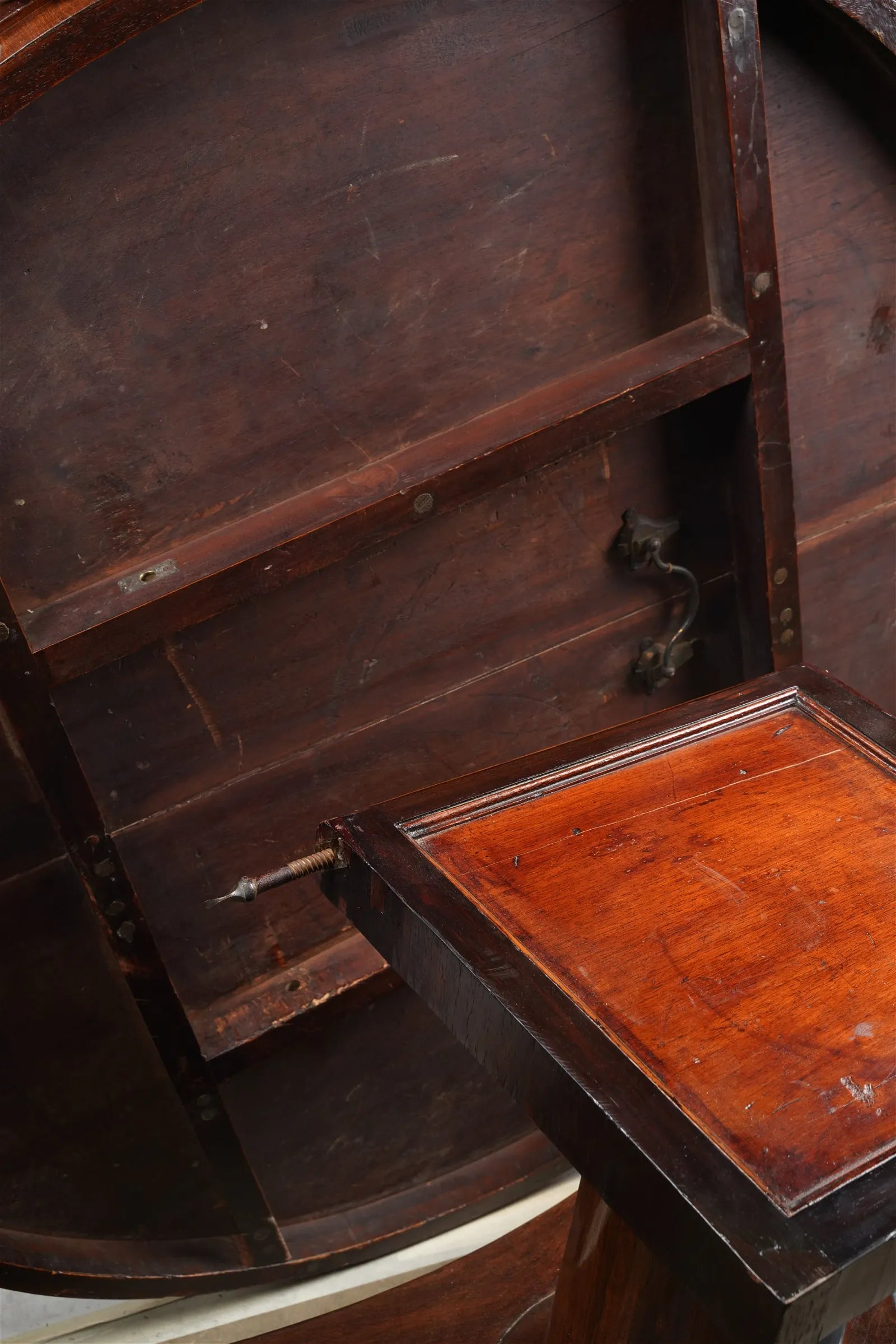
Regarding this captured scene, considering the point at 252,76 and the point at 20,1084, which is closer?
the point at 252,76

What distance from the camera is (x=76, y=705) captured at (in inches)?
57.1

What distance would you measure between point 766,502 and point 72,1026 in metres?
1.10

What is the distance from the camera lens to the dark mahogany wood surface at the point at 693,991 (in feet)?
2.75

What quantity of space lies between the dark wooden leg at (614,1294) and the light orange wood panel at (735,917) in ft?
0.69

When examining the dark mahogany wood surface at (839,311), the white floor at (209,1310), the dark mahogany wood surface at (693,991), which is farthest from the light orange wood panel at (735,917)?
the white floor at (209,1310)

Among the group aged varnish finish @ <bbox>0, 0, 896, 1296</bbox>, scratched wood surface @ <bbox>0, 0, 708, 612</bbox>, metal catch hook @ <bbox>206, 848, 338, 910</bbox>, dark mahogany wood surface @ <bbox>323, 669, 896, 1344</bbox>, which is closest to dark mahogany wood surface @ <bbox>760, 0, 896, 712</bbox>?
aged varnish finish @ <bbox>0, 0, 896, 1296</bbox>

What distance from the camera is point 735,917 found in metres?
1.06

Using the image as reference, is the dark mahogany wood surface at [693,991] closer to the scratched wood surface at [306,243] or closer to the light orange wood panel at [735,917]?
the light orange wood panel at [735,917]

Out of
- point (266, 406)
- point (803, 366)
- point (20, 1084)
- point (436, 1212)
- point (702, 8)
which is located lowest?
point (436, 1212)

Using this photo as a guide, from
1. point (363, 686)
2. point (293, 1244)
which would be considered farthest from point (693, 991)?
point (293, 1244)

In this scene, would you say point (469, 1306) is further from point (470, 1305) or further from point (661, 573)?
point (661, 573)

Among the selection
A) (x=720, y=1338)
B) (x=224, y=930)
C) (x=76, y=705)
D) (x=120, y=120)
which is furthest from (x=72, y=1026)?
(x=120, y=120)

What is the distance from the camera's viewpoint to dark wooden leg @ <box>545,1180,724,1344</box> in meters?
1.10

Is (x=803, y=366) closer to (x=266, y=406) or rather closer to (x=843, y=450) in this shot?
(x=843, y=450)
